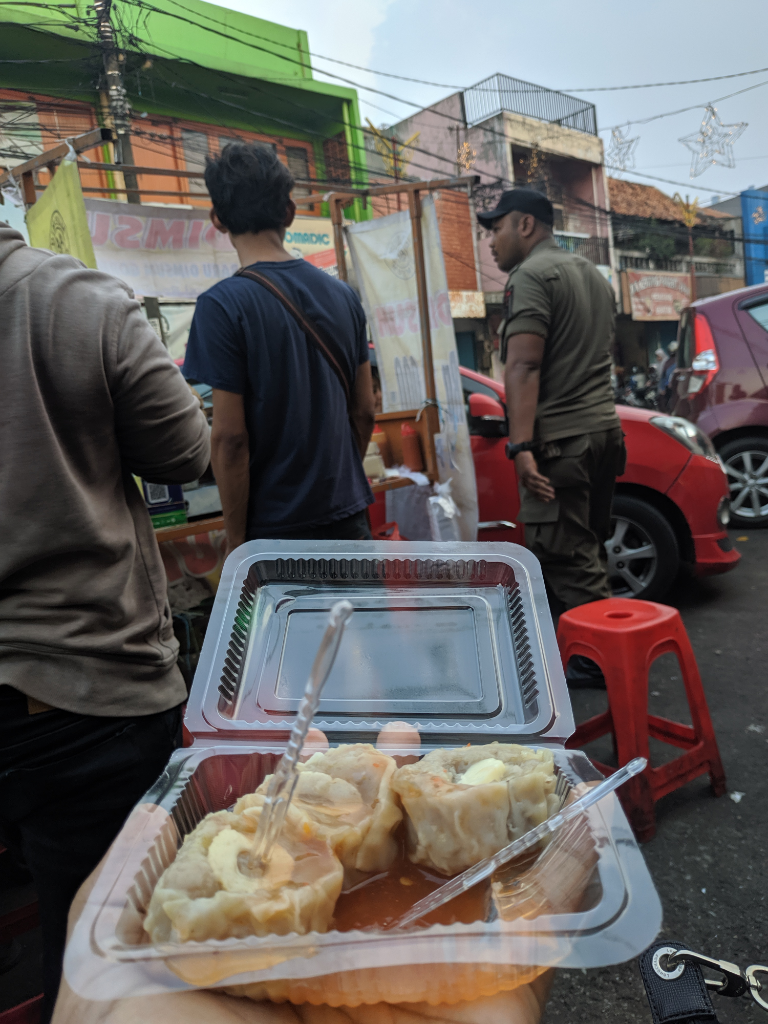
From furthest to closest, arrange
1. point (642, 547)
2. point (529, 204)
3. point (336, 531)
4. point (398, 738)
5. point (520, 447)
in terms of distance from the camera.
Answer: point (642, 547) < point (529, 204) < point (520, 447) < point (336, 531) < point (398, 738)

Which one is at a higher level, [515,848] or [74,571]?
[74,571]

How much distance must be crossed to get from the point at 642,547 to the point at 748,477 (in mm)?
2249

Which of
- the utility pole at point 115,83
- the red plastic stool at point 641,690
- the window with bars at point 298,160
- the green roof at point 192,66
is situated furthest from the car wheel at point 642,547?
the window with bars at point 298,160

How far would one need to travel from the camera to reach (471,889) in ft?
2.21

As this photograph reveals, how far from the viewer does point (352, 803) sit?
0.74 metres

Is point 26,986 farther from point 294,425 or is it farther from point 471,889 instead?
point 471,889

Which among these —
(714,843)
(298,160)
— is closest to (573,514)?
(714,843)

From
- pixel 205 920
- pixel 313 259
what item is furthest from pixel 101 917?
pixel 313 259

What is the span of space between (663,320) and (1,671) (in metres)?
26.0

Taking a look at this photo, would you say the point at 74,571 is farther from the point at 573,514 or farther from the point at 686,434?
the point at 686,434

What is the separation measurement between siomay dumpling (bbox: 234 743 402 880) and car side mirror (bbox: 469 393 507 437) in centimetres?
354

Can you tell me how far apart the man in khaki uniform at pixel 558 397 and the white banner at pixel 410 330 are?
3.87 feet

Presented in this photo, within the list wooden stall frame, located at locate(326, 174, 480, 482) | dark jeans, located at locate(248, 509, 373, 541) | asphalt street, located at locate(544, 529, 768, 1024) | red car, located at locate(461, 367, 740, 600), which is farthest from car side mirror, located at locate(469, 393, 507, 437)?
dark jeans, located at locate(248, 509, 373, 541)

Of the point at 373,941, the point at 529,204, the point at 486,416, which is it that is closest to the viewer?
the point at 373,941
